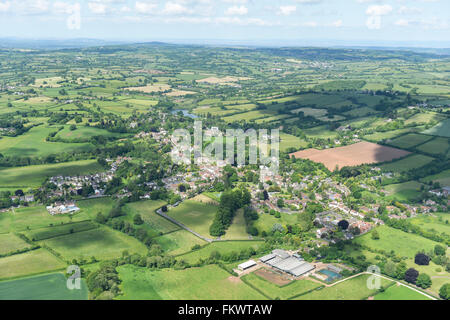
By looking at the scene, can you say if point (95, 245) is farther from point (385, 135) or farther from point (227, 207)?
point (385, 135)

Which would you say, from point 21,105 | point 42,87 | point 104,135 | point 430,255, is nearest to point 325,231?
point 430,255

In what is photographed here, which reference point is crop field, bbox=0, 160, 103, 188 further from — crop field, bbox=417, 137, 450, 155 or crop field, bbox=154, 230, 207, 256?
crop field, bbox=417, 137, 450, 155

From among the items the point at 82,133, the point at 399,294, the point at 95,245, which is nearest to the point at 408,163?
the point at 399,294

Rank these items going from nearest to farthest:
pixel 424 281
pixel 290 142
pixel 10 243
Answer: pixel 424 281 < pixel 10 243 < pixel 290 142

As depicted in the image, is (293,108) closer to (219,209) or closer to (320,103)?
(320,103)

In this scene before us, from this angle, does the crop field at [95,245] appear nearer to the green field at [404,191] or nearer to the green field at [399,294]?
the green field at [399,294]

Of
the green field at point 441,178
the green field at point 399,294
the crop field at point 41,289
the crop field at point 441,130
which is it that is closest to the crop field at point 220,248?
the crop field at point 41,289

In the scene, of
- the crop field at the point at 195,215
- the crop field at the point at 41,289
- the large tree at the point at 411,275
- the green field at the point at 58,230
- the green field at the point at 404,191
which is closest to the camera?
the crop field at the point at 41,289
